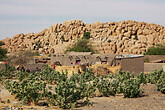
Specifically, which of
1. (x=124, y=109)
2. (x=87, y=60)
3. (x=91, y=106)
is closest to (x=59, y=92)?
(x=91, y=106)

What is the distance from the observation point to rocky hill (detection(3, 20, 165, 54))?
62.4 meters

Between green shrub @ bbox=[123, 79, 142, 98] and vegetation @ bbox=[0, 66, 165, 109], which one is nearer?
vegetation @ bbox=[0, 66, 165, 109]

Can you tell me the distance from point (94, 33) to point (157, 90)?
59643mm

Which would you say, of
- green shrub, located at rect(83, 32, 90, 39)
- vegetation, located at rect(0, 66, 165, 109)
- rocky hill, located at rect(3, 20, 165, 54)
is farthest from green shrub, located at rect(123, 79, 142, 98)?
green shrub, located at rect(83, 32, 90, 39)

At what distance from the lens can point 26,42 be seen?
78438 mm

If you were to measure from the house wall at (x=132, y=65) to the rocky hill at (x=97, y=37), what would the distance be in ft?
116

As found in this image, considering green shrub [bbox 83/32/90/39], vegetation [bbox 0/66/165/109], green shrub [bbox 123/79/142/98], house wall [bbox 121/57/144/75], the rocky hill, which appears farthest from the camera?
green shrub [bbox 83/32/90/39]

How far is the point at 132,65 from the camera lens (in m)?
23.6

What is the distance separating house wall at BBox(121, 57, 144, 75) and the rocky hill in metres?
35.3

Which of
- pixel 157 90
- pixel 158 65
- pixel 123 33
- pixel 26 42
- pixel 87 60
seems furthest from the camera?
pixel 26 42

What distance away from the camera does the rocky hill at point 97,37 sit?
62.4 m

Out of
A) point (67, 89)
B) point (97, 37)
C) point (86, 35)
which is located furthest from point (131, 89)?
point (86, 35)

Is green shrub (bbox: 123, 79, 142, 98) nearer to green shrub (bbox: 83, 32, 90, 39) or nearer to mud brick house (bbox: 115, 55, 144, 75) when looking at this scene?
mud brick house (bbox: 115, 55, 144, 75)

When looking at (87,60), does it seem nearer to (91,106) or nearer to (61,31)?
(91,106)
